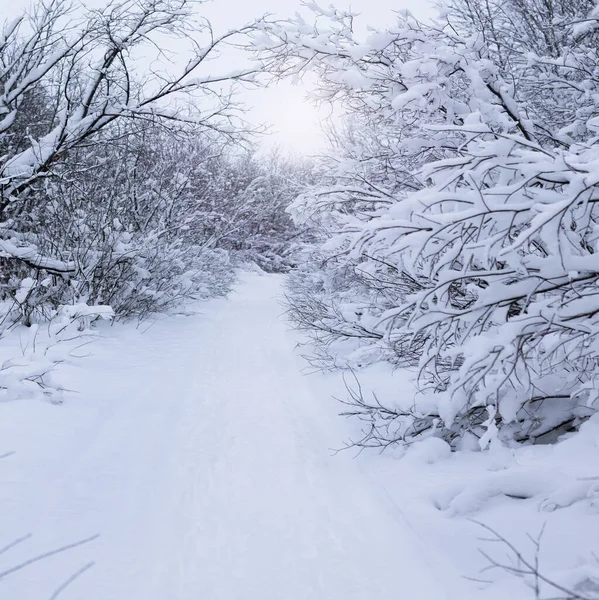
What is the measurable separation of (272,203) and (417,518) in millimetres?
29874

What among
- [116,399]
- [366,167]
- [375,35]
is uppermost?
[375,35]

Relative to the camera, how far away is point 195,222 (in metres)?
13.5

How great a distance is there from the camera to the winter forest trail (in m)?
2.54

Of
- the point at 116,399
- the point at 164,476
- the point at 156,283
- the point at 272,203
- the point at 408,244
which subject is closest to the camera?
the point at 408,244

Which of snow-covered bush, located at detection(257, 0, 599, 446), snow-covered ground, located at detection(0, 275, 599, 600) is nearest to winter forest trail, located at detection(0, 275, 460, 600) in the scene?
snow-covered ground, located at detection(0, 275, 599, 600)

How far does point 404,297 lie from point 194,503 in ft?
9.79

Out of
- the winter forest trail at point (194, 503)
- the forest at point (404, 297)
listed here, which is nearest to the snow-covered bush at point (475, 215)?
the forest at point (404, 297)

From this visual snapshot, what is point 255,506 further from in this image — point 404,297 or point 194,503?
point 404,297

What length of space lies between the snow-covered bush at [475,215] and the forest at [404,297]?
2cm

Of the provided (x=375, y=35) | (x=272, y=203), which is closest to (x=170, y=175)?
(x=375, y=35)

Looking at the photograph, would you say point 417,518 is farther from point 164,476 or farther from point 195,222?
point 195,222

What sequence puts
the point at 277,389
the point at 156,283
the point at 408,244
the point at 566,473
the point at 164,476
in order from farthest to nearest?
the point at 156,283
the point at 277,389
the point at 164,476
the point at 566,473
the point at 408,244

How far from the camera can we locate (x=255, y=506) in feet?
11.0

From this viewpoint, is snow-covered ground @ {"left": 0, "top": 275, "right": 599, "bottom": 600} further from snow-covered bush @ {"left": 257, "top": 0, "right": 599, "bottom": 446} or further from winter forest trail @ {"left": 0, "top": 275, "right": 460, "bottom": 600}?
snow-covered bush @ {"left": 257, "top": 0, "right": 599, "bottom": 446}
